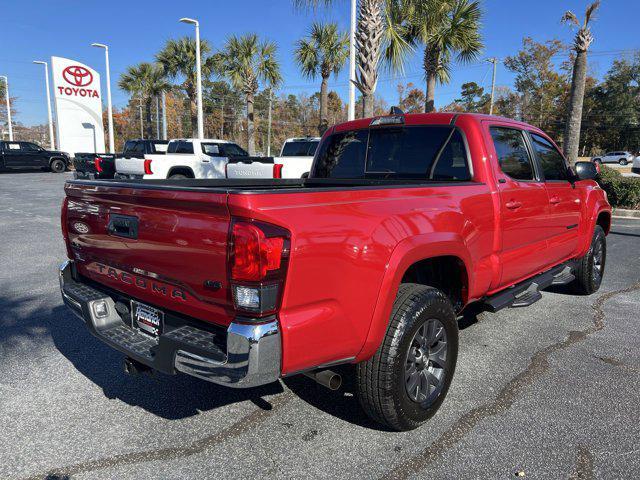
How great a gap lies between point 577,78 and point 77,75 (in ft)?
110

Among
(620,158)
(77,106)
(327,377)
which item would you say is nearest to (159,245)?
(327,377)

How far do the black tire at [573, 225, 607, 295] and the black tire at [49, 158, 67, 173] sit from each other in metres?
29.5

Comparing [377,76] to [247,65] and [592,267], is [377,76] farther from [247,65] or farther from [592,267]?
[247,65]

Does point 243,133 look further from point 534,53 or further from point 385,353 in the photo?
point 385,353

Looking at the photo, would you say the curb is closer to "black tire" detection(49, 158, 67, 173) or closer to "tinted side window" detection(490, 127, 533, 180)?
"tinted side window" detection(490, 127, 533, 180)

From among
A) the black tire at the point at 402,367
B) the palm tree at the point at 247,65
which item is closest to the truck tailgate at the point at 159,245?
the black tire at the point at 402,367

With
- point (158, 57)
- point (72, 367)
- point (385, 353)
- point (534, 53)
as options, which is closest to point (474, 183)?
point (385, 353)

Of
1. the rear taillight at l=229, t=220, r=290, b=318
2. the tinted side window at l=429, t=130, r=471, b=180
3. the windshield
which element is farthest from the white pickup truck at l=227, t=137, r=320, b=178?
the rear taillight at l=229, t=220, r=290, b=318

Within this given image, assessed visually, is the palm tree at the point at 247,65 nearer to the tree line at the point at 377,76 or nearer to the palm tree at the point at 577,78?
the tree line at the point at 377,76

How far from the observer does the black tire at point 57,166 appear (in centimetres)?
2778

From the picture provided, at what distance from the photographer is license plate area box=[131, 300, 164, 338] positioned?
253 centimetres

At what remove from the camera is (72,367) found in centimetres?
356

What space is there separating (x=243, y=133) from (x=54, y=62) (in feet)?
120

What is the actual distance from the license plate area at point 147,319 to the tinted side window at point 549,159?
11.4 feet
